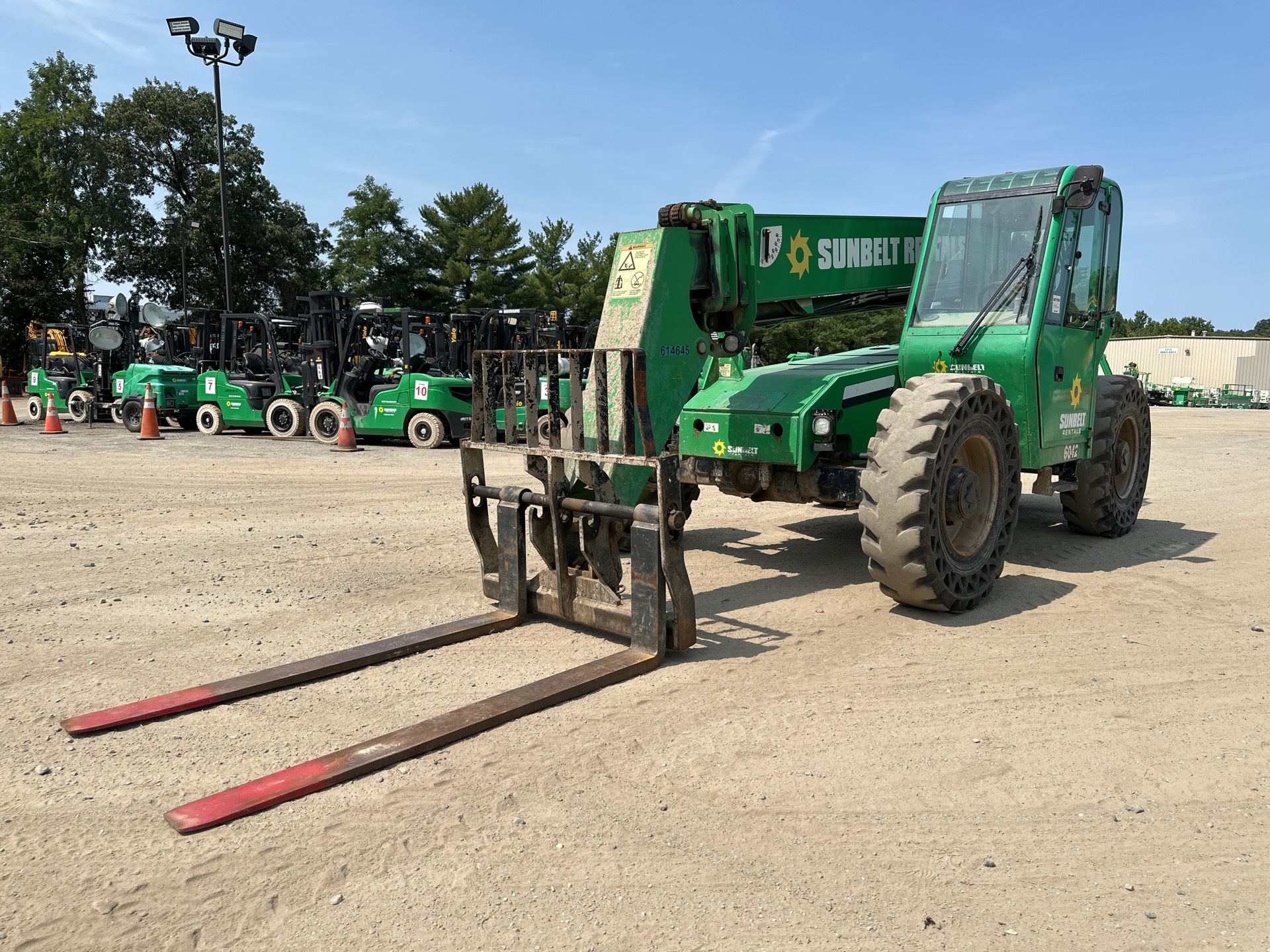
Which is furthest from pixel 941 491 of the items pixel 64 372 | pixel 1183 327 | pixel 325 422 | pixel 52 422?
pixel 1183 327

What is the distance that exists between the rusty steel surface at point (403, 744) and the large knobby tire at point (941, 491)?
5.58ft

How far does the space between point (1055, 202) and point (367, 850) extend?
6.16 m

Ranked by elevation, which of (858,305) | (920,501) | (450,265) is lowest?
(920,501)

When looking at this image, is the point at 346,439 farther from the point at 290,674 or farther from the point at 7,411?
the point at 290,674

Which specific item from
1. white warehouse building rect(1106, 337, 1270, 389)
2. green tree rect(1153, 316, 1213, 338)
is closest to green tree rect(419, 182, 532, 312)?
white warehouse building rect(1106, 337, 1270, 389)

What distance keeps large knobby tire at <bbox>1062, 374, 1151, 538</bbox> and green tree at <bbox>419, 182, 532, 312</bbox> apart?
35622mm

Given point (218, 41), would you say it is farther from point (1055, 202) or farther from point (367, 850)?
point (367, 850)

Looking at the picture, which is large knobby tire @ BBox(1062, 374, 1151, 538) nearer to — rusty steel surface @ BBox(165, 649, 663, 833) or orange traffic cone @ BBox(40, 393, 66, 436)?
rusty steel surface @ BBox(165, 649, 663, 833)

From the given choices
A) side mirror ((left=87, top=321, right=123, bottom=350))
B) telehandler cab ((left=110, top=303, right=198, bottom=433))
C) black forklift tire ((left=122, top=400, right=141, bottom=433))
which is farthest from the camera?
side mirror ((left=87, top=321, right=123, bottom=350))

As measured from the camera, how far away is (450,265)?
41.5m

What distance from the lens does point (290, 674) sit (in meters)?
4.80

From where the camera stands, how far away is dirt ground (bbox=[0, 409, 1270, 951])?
286 cm

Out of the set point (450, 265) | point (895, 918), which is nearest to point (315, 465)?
point (895, 918)

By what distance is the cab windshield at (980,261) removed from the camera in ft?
22.2
